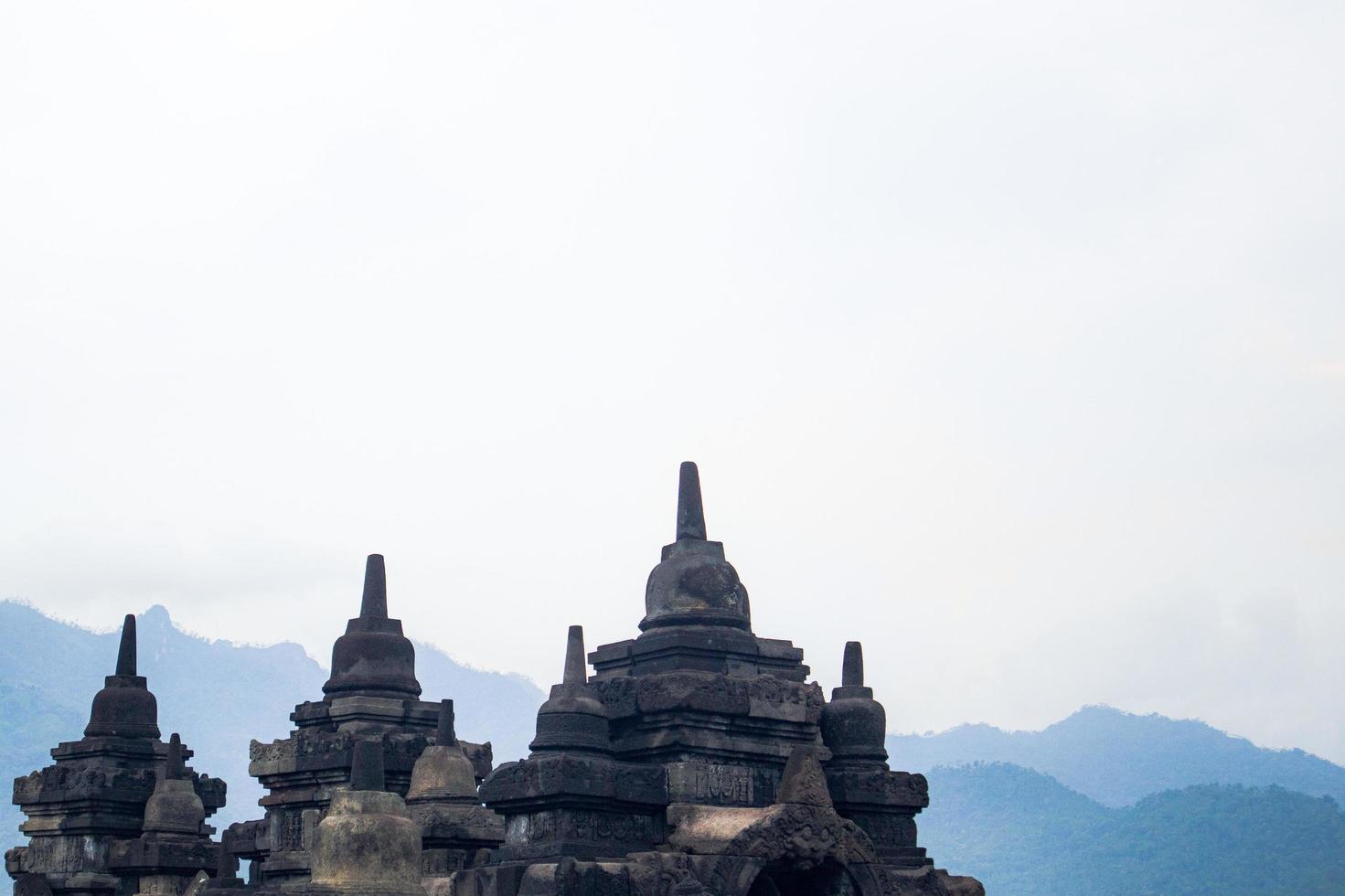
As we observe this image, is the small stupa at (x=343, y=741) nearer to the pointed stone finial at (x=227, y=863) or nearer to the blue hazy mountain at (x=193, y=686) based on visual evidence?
the pointed stone finial at (x=227, y=863)

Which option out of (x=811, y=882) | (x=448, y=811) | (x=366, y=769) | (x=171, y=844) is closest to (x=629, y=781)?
(x=811, y=882)

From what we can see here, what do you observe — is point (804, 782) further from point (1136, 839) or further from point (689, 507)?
point (1136, 839)

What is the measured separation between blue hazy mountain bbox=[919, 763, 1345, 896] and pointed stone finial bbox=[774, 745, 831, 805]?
59095 millimetres

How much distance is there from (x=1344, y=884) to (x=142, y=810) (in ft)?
187

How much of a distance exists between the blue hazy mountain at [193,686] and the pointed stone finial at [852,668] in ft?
436

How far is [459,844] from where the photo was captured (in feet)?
71.7

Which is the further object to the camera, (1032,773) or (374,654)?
(1032,773)

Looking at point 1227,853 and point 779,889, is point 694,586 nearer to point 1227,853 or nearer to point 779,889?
point 779,889

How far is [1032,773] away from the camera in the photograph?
100m

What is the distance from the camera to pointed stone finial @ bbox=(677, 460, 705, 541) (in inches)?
782

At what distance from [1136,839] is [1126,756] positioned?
1805 inches

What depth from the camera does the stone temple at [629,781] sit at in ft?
56.2

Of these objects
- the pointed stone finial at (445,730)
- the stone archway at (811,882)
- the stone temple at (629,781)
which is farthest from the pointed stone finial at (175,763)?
the stone archway at (811,882)

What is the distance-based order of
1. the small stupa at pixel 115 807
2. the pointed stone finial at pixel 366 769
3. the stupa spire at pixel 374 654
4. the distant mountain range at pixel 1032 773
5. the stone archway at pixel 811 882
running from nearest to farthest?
the stone archway at pixel 811 882
the pointed stone finial at pixel 366 769
the stupa spire at pixel 374 654
the small stupa at pixel 115 807
the distant mountain range at pixel 1032 773
